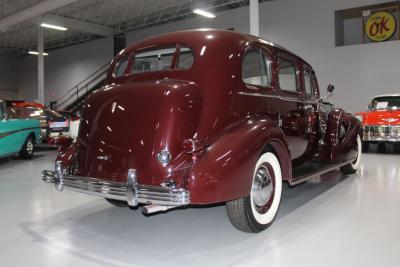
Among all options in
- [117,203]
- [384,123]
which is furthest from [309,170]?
[384,123]

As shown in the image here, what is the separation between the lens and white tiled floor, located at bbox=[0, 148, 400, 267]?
2.73m

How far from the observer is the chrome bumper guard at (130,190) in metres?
2.67

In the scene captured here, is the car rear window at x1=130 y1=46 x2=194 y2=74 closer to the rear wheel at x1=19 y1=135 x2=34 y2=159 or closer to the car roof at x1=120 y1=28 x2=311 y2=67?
the car roof at x1=120 y1=28 x2=311 y2=67

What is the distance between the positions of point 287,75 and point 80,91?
19.7 metres

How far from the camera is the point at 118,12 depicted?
17.2 m

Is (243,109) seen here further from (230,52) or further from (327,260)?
(327,260)

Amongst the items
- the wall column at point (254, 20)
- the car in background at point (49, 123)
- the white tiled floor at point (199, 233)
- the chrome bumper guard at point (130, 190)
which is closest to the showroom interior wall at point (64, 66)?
the car in background at point (49, 123)

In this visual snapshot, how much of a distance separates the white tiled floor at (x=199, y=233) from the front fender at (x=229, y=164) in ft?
1.57

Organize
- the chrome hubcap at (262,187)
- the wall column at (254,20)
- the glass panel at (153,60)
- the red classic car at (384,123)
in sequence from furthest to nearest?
the wall column at (254,20) < the red classic car at (384,123) < the glass panel at (153,60) < the chrome hubcap at (262,187)

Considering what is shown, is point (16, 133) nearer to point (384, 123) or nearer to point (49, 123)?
point (49, 123)

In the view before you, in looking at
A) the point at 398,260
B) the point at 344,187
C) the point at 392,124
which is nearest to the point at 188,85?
the point at 398,260

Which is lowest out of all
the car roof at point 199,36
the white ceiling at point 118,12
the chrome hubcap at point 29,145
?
the chrome hubcap at point 29,145

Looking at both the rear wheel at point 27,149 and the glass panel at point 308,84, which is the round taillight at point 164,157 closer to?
the glass panel at point 308,84

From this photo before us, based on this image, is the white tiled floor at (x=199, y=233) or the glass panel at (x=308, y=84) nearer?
the white tiled floor at (x=199, y=233)
